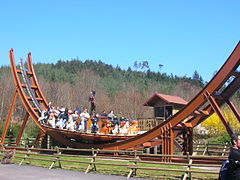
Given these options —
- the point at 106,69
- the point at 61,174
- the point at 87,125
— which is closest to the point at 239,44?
the point at 61,174

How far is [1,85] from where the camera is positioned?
193 feet

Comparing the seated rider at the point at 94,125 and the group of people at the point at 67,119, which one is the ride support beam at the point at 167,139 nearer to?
the seated rider at the point at 94,125

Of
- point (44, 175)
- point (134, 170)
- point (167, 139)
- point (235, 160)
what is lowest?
point (44, 175)

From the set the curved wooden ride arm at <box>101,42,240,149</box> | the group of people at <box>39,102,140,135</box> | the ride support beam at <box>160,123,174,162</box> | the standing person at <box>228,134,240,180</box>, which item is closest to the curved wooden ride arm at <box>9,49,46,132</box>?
the group of people at <box>39,102,140,135</box>

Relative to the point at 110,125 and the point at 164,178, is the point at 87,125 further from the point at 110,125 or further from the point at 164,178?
the point at 164,178

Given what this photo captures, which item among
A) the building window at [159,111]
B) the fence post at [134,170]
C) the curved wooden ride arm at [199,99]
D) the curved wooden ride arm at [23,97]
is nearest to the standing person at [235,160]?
the fence post at [134,170]

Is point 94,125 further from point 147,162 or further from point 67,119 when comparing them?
point 147,162

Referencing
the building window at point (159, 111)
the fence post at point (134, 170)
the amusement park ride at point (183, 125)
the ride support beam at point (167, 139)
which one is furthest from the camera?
the building window at point (159, 111)

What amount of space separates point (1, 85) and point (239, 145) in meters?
58.1

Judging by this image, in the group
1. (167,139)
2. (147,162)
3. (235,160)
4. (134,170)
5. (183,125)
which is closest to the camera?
(235,160)

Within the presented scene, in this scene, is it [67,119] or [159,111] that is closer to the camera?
[67,119]

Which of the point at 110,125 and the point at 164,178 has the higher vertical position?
the point at 110,125

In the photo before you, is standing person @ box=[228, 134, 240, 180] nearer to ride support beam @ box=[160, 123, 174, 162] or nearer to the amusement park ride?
the amusement park ride

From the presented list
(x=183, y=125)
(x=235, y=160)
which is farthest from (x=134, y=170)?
(x=235, y=160)
